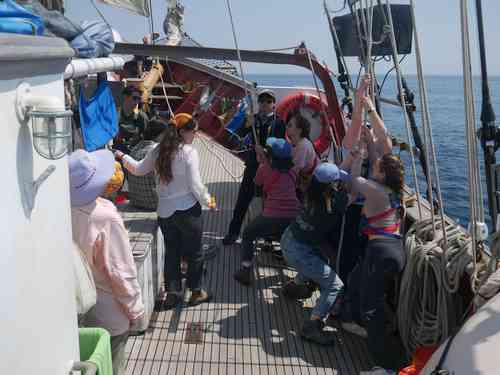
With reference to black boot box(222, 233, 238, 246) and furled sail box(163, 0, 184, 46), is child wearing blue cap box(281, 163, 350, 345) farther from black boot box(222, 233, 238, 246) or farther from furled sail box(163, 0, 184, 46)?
furled sail box(163, 0, 184, 46)

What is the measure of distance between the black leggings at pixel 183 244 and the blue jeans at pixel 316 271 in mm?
619

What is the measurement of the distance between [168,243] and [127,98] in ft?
9.75

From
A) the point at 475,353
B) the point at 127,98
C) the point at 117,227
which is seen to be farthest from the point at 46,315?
the point at 127,98

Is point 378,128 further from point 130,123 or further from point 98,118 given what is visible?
point 130,123

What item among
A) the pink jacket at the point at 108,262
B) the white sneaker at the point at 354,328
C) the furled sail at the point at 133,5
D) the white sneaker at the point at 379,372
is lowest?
the white sneaker at the point at 379,372

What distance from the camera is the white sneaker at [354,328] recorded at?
3406 millimetres

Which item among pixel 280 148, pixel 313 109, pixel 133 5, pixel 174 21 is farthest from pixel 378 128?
pixel 174 21

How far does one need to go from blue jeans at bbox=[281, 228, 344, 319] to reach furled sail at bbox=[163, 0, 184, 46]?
10369 millimetres

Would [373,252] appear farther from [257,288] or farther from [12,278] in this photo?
[12,278]

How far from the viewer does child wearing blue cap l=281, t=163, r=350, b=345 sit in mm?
3311

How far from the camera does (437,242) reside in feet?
9.67

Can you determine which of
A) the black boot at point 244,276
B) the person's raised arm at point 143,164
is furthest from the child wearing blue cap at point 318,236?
the person's raised arm at point 143,164

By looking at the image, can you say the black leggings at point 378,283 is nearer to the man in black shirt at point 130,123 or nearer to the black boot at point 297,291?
the black boot at point 297,291

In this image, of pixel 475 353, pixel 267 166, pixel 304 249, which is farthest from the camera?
pixel 267 166
